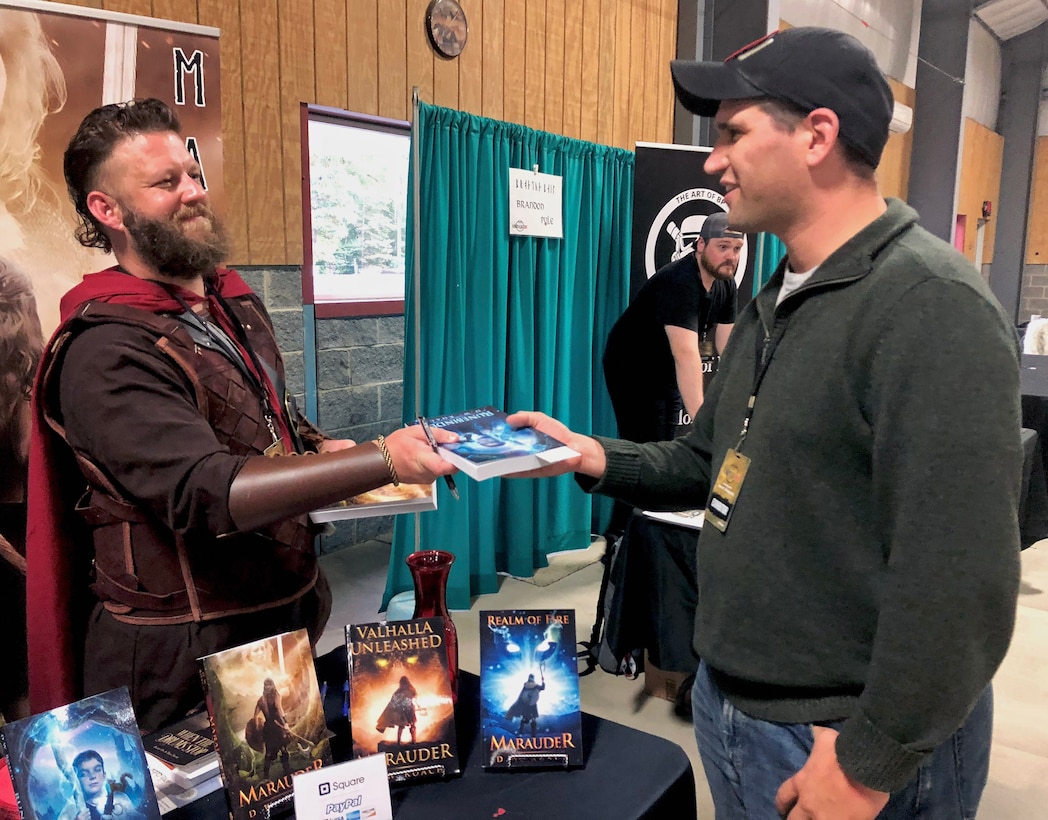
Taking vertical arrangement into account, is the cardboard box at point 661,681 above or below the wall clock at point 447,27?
below

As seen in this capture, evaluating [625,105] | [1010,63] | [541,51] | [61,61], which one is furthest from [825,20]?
[61,61]

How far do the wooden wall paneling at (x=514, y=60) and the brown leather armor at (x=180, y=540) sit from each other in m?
2.84

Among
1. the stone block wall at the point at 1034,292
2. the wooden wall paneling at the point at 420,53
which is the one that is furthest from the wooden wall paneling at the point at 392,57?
the stone block wall at the point at 1034,292

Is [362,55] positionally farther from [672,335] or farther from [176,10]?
[672,335]

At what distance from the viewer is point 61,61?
2045mm

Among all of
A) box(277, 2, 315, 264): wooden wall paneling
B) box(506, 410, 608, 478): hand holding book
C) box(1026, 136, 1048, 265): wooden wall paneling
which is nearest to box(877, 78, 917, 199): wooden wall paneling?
box(1026, 136, 1048, 265): wooden wall paneling

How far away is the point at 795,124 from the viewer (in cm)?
100

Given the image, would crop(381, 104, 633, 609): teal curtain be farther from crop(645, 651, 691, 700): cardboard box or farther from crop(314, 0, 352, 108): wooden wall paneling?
crop(645, 651, 691, 700): cardboard box

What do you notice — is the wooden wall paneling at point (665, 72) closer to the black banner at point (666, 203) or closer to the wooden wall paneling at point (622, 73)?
the wooden wall paneling at point (622, 73)

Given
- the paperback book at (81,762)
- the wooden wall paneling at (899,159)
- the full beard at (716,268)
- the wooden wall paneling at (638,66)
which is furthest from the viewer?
the wooden wall paneling at (899,159)

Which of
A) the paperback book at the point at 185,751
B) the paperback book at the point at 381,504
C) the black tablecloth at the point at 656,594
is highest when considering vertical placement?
the paperback book at the point at 381,504

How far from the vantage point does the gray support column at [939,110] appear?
25.8 ft

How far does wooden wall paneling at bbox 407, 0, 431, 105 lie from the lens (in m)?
3.38

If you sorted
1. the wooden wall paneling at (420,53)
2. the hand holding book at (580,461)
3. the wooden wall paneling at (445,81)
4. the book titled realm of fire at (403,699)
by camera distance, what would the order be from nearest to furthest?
the book titled realm of fire at (403,699)
the hand holding book at (580,461)
the wooden wall paneling at (420,53)
the wooden wall paneling at (445,81)
